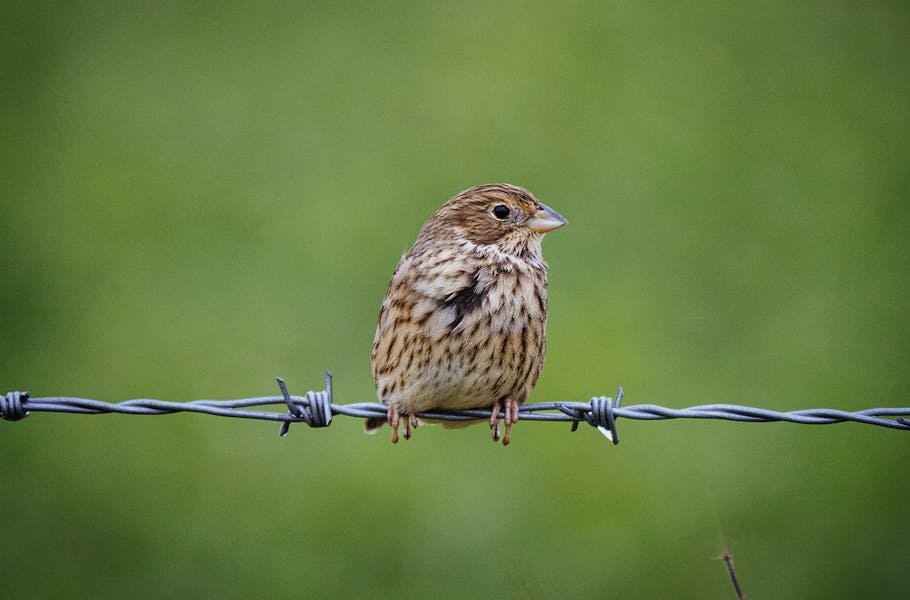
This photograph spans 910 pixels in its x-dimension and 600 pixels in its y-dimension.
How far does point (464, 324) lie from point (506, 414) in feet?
1.29

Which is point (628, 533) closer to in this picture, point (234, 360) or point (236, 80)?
point (234, 360)

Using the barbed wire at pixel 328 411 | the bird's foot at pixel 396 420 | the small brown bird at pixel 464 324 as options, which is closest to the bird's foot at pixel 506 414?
the small brown bird at pixel 464 324

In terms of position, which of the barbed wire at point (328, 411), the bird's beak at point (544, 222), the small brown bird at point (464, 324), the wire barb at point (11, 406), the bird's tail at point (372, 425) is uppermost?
the bird's beak at point (544, 222)

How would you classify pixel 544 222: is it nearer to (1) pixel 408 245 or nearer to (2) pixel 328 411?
(2) pixel 328 411

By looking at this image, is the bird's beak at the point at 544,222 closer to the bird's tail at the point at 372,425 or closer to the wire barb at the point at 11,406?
the bird's tail at the point at 372,425

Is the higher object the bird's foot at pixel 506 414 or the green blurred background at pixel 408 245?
the green blurred background at pixel 408 245

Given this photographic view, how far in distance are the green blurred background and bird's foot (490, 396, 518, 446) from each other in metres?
1.47

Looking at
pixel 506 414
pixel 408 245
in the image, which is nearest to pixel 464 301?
pixel 506 414

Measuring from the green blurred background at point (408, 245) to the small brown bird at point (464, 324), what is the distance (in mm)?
1590

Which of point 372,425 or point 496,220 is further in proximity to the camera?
point 372,425

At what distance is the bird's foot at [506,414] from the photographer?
175 inches

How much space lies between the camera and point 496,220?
15.7 feet

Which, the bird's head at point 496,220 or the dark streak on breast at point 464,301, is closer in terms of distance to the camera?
the dark streak on breast at point 464,301

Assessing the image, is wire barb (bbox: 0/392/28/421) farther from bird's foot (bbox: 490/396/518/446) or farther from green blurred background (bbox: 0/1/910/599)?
green blurred background (bbox: 0/1/910/599)
